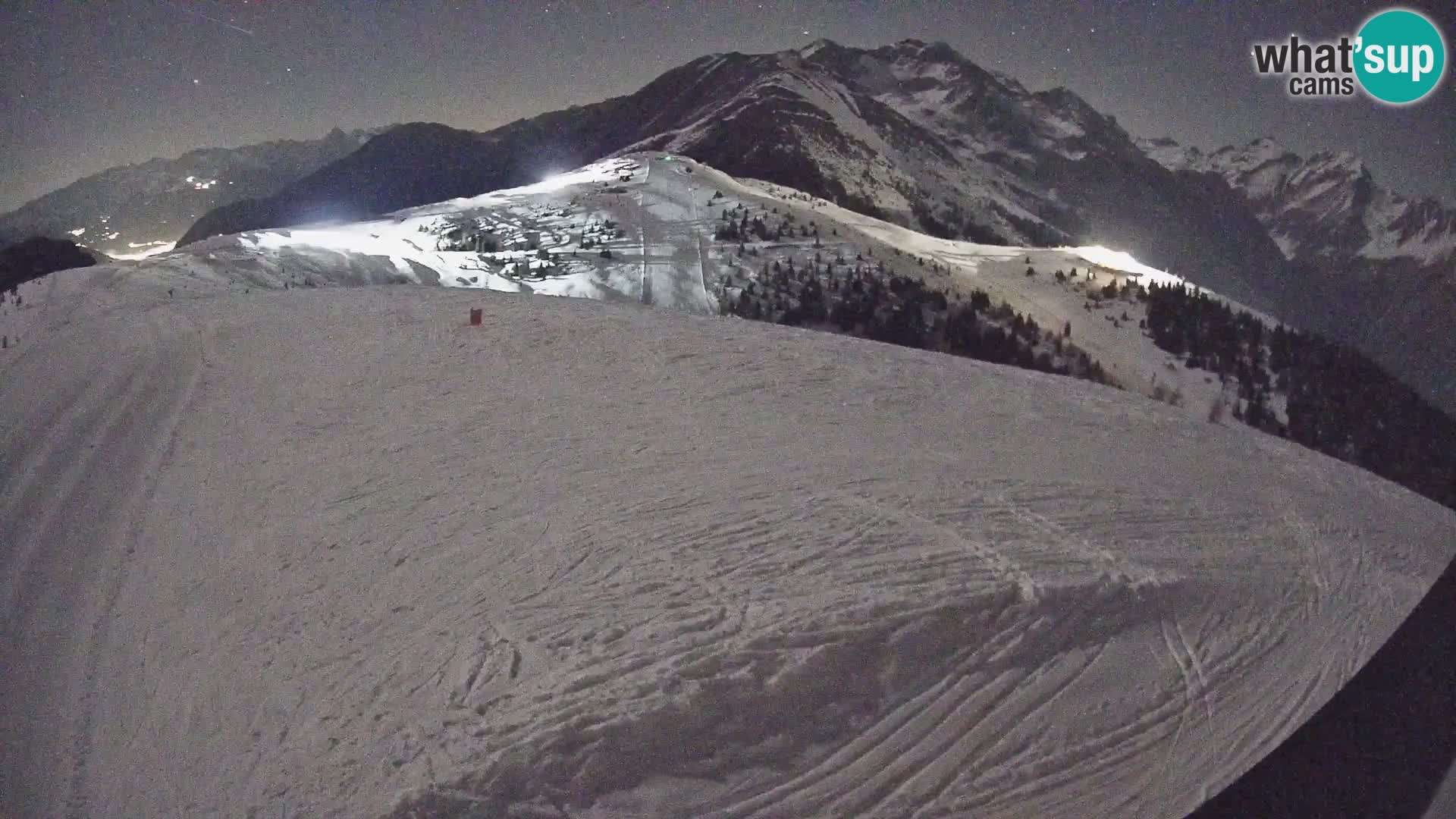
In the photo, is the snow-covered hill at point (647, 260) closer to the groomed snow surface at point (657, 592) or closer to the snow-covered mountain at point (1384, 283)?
the snow-covered mountain at point (1384, 283)

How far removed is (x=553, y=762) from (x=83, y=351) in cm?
792

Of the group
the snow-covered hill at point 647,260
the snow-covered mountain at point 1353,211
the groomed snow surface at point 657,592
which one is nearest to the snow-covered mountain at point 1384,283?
the snow-covered mountain at point 1353,211

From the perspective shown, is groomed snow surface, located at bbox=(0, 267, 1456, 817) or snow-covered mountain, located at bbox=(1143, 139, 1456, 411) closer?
groomed snow surface, located at bbox=(0, 267, 1456, 817)

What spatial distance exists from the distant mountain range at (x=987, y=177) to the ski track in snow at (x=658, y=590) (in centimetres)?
180

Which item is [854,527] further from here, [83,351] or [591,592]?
[83,351]

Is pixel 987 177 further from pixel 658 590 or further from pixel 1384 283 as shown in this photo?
pixel 658 590

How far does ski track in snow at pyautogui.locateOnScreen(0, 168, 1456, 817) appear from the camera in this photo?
3.08m

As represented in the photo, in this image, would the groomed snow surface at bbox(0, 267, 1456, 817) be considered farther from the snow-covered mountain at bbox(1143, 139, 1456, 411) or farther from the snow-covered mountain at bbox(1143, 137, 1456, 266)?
the snow-covered mountain at bbox(1143, 137, 1456, 266)

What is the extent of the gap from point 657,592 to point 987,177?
69.9 metres

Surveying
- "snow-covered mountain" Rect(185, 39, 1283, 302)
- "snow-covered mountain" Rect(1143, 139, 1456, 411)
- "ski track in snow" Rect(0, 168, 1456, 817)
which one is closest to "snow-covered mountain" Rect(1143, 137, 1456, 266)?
"snow-covered mountain" Rect(1143, 139, 1456, 411)

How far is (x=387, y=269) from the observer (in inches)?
521

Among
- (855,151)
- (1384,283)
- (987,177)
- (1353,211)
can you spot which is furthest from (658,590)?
(987,177)

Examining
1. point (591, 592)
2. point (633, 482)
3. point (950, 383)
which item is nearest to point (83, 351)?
point (633, 482)

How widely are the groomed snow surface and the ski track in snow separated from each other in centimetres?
2
